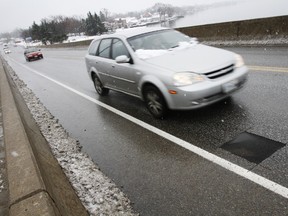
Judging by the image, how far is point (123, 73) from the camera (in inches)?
246

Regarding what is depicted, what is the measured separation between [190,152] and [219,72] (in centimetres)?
165

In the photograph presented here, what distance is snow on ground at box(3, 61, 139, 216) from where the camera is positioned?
128 inches

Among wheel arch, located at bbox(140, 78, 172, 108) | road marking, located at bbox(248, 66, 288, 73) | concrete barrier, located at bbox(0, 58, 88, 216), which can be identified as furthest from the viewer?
road marking, located at bbox(248, 66, 288, 73)

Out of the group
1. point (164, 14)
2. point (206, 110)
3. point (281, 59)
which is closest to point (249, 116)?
point (206, 110)

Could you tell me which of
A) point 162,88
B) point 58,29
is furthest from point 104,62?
point 58,29

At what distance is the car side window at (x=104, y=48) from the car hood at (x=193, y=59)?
1807mm

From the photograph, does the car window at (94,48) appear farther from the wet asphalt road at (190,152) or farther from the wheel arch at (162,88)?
the wheel arch at (162,88)

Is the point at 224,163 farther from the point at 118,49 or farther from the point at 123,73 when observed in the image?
the point at 118,49

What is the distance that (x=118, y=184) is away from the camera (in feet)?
12.3

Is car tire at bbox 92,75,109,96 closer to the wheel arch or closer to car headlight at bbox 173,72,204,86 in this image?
the wheel arch

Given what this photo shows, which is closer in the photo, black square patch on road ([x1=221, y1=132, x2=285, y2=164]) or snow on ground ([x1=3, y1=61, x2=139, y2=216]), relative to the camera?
snow on ground ([x1=3, y1=61, x2=139, y2=216])

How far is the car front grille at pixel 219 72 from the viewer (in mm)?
4834

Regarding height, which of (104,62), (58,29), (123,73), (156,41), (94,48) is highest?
(156,41)

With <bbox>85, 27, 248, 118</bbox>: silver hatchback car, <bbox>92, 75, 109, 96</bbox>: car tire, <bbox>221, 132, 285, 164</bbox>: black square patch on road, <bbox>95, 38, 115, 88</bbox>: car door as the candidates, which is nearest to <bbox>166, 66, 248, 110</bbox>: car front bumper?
<bbox>85, 27, 248, 118</bbox>: silver hatchback car
